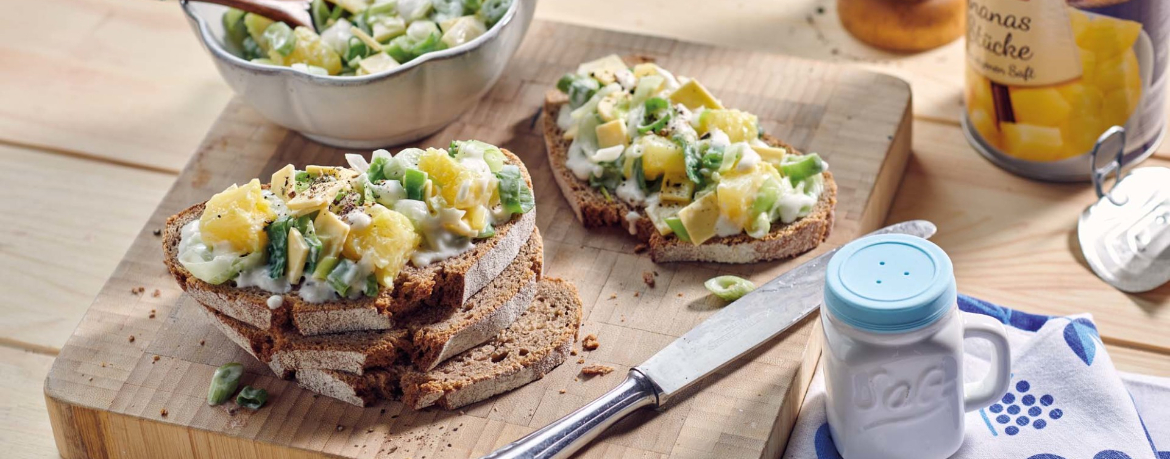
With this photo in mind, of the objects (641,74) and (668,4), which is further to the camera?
(668,4)

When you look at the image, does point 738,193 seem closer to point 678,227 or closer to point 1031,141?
point 678,227

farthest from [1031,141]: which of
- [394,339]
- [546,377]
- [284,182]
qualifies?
[284,182]

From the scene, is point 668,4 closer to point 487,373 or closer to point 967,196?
point 967,196

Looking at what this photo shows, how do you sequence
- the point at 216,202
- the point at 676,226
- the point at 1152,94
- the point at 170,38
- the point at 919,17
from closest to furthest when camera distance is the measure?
the point at 216,202 < the point at 676,226 < the point at 1152,94 < the point at 919,17 < the point at 170,38

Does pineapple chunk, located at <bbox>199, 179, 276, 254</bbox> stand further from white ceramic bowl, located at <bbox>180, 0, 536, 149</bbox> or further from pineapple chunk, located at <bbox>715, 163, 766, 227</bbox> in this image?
pineapple chunk, located at <bbox>715, 163, 766, 227</bbox>

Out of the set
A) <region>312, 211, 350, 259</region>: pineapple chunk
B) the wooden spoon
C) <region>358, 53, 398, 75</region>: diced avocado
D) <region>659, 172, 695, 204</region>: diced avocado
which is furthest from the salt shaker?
the wooden spoon

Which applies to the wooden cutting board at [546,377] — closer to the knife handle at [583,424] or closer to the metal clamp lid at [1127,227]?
the knife handle at [583,424]

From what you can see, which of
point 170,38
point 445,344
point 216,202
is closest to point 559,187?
point 445,344
